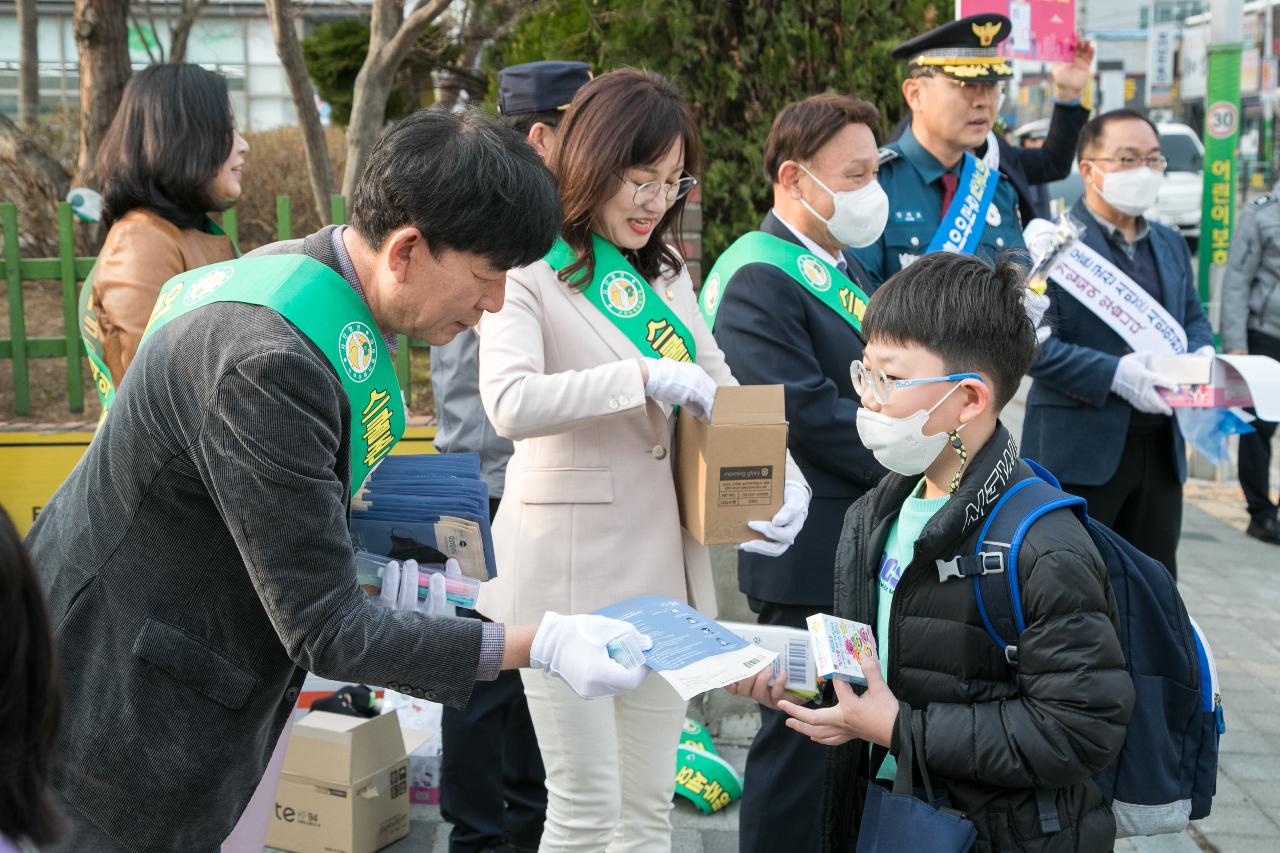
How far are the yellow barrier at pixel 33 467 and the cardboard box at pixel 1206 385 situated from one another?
256cm

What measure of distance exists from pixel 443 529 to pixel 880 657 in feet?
2.63

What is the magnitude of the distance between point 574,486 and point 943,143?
1933 millimetres

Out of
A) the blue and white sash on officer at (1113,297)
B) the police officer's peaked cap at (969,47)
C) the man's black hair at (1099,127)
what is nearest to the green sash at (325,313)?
the police officer's peaked cap at (969,47)

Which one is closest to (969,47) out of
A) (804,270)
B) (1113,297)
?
(1113,297)

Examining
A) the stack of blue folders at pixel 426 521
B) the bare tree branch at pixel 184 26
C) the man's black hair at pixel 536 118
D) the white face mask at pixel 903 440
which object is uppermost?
the bare tree branch at pixel 184 26

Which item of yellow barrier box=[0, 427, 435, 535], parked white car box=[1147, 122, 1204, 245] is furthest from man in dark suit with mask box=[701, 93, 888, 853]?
parked white car box=[1147, 122, 1204, 245]

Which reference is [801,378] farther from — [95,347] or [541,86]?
[95,347]

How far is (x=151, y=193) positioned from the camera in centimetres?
311

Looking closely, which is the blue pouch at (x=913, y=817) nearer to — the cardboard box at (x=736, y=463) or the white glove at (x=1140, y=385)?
the cardboard box at (x=736, y=463)

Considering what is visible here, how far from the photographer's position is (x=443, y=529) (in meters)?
2.09

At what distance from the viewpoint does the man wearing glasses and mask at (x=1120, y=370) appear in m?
4.16

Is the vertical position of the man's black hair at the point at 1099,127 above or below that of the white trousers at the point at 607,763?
above

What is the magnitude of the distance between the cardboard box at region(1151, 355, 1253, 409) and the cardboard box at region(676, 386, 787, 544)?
79.3 inches

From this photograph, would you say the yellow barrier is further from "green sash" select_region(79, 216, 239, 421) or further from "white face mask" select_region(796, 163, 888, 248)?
"white face mask" select_region(796, 163, 888, 248)
